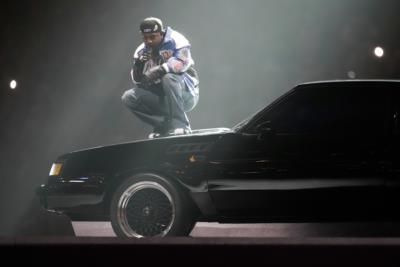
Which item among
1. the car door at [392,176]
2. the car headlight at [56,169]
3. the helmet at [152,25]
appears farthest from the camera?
the helmet at [152,25]

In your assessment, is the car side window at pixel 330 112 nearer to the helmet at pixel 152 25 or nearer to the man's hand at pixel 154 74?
the man's hand at pixel 154 74

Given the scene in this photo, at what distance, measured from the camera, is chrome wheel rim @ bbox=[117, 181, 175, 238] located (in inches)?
257

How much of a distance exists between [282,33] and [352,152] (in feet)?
12.0

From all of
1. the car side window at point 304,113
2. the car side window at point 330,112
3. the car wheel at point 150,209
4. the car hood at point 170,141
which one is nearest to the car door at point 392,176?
the car side window at point 330,112

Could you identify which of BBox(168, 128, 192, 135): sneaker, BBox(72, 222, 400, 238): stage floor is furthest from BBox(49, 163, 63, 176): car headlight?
BBox(168, 128, 192, 135): sneaker

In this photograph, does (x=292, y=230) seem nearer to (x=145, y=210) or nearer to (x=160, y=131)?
(x=145, y=210)

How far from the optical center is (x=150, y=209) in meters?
6.56

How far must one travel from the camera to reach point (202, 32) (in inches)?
383

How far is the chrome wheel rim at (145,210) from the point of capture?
653 centimetres

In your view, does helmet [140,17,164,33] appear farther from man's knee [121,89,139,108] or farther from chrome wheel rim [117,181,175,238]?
chrome wheel rim [117,181,175,238]

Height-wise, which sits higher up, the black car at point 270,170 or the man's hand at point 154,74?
the man's hand at point 154,74
